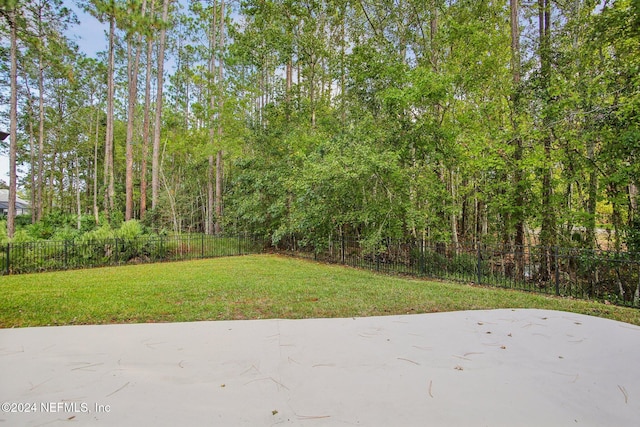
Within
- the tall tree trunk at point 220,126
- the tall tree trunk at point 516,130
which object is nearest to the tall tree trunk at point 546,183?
the tall tree trunk at point 516,130

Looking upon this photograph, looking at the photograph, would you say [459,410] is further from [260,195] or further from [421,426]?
[260,195]

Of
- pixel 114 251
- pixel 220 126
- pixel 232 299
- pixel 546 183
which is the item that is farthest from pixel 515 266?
pixel 220 126

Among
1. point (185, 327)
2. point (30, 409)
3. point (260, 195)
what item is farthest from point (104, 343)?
point (260, 195)

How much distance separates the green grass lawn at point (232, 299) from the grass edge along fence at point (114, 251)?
210 centimetres

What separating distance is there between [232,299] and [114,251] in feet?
24.6

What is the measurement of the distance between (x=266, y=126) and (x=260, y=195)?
3.35 metres

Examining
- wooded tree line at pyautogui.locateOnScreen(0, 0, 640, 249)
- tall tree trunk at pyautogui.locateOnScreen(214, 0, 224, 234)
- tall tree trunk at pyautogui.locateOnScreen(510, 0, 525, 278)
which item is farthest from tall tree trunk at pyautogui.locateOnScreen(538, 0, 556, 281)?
tall tree trunk at pyautogui.locateOnScreen(214, 0, 224, 234)

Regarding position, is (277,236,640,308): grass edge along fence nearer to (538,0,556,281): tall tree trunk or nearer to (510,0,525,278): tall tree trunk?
(538,0,556,281): tall tree trunk

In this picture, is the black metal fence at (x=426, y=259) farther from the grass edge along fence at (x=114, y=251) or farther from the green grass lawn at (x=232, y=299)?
the green grass lawn at (x=232, y=299)

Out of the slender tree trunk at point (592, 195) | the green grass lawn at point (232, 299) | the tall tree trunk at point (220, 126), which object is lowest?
the green grass lawn at point (232, 299)

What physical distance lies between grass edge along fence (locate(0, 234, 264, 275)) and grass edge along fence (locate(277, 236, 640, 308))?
5.16 metres

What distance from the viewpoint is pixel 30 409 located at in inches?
86.0

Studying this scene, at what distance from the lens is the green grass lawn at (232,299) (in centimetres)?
457

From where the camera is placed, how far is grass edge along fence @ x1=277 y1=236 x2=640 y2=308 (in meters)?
6.64
